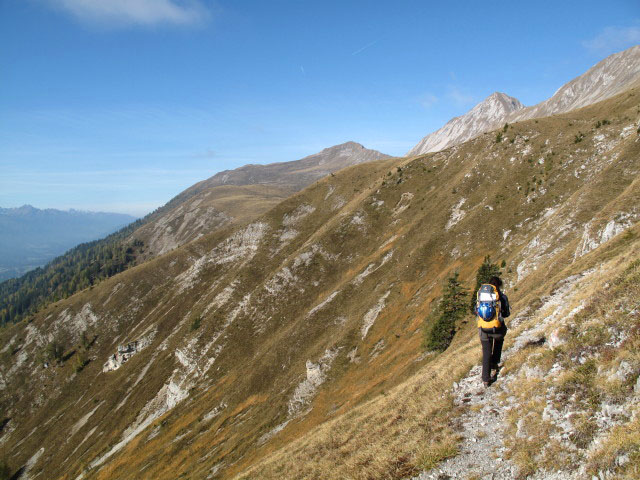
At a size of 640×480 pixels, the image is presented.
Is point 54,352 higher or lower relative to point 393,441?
higher

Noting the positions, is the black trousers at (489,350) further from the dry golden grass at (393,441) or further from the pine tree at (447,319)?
the pine tree at (447,319)

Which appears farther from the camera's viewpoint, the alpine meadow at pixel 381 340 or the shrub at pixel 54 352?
the shrub at pixel 54 352

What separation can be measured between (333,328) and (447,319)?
111 ft

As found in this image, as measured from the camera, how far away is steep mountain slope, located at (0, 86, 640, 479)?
22.6 m

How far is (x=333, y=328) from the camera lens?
70.1 m

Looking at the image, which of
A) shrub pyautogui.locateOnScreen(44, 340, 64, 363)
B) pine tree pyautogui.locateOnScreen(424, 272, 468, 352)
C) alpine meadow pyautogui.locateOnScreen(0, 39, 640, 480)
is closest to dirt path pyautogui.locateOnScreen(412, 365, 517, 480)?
alpine meadow pyautogui.locateOnScreen(0, 39, 640, 480)

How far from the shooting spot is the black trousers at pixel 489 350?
1334 cm

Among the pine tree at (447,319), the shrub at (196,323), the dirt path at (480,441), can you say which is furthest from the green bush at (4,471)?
the dirt path at (480,441)

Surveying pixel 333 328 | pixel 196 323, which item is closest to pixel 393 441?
pixel 333 328

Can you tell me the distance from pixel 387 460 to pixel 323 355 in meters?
51.3

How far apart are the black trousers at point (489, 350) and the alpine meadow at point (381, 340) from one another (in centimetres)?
77

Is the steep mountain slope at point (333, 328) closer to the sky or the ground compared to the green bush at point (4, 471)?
closer to the sky

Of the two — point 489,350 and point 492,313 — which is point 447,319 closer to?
point 489,350

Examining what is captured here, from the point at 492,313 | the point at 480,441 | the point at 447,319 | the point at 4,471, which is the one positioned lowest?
the point at 4,471
